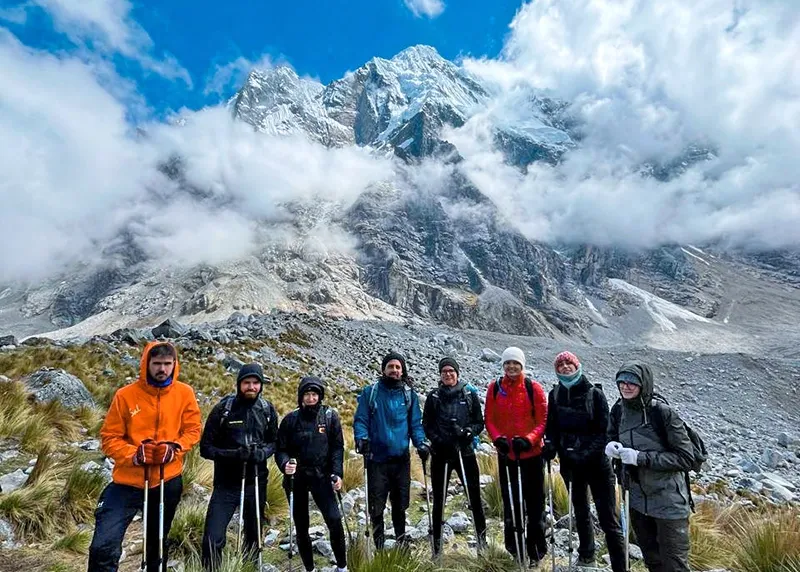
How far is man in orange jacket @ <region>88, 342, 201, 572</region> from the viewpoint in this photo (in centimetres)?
427

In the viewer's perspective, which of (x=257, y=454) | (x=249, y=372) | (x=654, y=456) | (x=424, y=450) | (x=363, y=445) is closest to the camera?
(x=654, y=456)

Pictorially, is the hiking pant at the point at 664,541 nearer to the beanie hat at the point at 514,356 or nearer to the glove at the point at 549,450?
the glove at the point at 549,450

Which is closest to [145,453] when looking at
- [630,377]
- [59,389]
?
[630,377]

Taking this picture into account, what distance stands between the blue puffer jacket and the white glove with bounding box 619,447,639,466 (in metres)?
2.31

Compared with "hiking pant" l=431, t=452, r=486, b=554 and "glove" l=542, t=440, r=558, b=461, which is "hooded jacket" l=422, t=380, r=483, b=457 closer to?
"hiking pant" l=431, t=452, r=486, b=554

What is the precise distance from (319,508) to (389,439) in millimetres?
1122

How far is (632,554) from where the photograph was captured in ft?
18.5

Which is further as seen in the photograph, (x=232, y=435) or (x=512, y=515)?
(x=512, y=515)

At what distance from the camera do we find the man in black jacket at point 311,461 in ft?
16.8

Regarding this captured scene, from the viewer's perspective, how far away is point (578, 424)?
5.28m

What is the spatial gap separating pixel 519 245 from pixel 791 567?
193954 mm

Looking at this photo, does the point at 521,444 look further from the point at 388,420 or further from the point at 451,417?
the point at 388,420

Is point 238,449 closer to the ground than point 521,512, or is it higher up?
higher up

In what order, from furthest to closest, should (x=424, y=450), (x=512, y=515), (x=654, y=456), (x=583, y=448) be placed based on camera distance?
1. (x=424, y=450)
2. (x=512, y=515)
3. (x=583, y=448)
4. (x=654, y=456)
